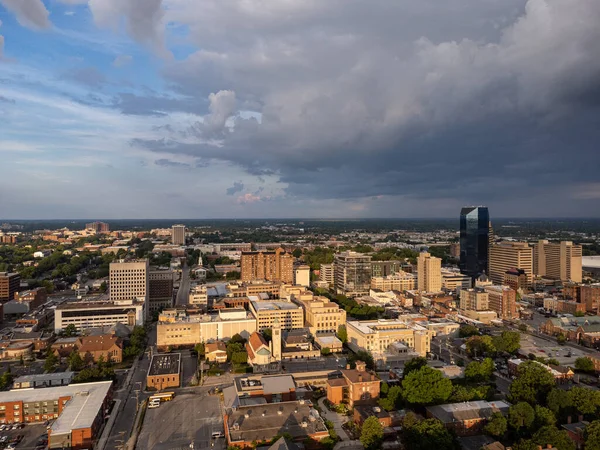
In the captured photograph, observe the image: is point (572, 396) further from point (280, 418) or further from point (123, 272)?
point (123, 272)

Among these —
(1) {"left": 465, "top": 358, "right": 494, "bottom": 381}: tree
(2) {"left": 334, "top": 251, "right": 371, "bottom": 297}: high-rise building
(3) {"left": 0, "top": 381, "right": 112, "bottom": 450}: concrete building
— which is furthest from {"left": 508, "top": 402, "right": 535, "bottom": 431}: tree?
(2) {"left": 334, "top": 251, "right": 371, "bottom": 297}: high-rise building

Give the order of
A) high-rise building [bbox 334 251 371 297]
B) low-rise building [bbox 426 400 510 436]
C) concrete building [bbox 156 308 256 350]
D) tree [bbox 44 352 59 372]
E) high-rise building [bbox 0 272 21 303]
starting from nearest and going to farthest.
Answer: low-rise building [bbox 426 400 510 436], tree [bbox 44 352 59 372], concrete building [bbox 156 308 256 350], high-rise building [bbox 0 272 21 303], high-rise building [bbox 334 251 371 297]

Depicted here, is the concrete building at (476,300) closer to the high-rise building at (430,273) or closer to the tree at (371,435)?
the high-rise building at (430,273)

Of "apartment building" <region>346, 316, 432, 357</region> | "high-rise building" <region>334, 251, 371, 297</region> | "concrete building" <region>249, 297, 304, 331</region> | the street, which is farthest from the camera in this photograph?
"high-rise building" <region>334, 251, 371, 297</region>

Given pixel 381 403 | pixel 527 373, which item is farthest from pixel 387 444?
pixel 527 373

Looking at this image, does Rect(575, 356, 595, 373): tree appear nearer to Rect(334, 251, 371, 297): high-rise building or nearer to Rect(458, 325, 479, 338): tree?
Rect(458, 325, 479, 338): tree

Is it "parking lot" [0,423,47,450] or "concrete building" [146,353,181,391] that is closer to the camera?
"parking lot" [0,423,47,450]
